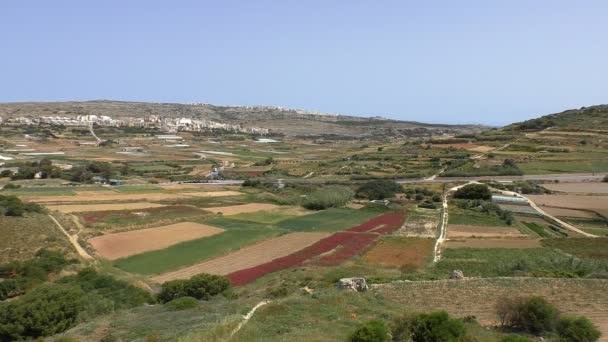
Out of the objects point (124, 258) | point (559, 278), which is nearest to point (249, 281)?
point (124, 258)

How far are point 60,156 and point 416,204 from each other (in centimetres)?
7707

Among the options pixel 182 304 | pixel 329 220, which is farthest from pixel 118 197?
pixel 182 304

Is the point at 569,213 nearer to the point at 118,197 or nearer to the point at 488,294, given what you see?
the point at 488,294

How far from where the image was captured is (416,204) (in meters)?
61.4

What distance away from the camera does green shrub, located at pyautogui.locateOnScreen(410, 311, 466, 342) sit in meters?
16.1

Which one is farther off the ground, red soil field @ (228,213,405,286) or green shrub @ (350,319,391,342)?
green shrub @ (350,319,391,342)

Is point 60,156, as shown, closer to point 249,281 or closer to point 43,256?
point 43,256

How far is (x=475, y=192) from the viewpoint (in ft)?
208

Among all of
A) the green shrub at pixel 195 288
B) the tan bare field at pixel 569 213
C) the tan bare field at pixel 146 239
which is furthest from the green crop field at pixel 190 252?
the tan bare field at pixel 569 213

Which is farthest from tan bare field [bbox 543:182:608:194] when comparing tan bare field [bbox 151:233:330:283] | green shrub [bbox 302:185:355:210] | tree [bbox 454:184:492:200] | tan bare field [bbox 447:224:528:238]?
tan bare field [bbox 151:233:330:283]

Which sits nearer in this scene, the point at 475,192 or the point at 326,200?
the point at 326,200

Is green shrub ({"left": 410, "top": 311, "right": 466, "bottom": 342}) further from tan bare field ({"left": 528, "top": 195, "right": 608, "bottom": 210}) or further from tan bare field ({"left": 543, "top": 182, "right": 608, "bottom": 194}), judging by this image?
tan bare field ({"left": 543, "top": 182, "right": 608, "bottom": 194})

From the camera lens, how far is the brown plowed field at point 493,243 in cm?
3950

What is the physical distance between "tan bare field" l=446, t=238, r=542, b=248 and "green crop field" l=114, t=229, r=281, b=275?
14790mm
